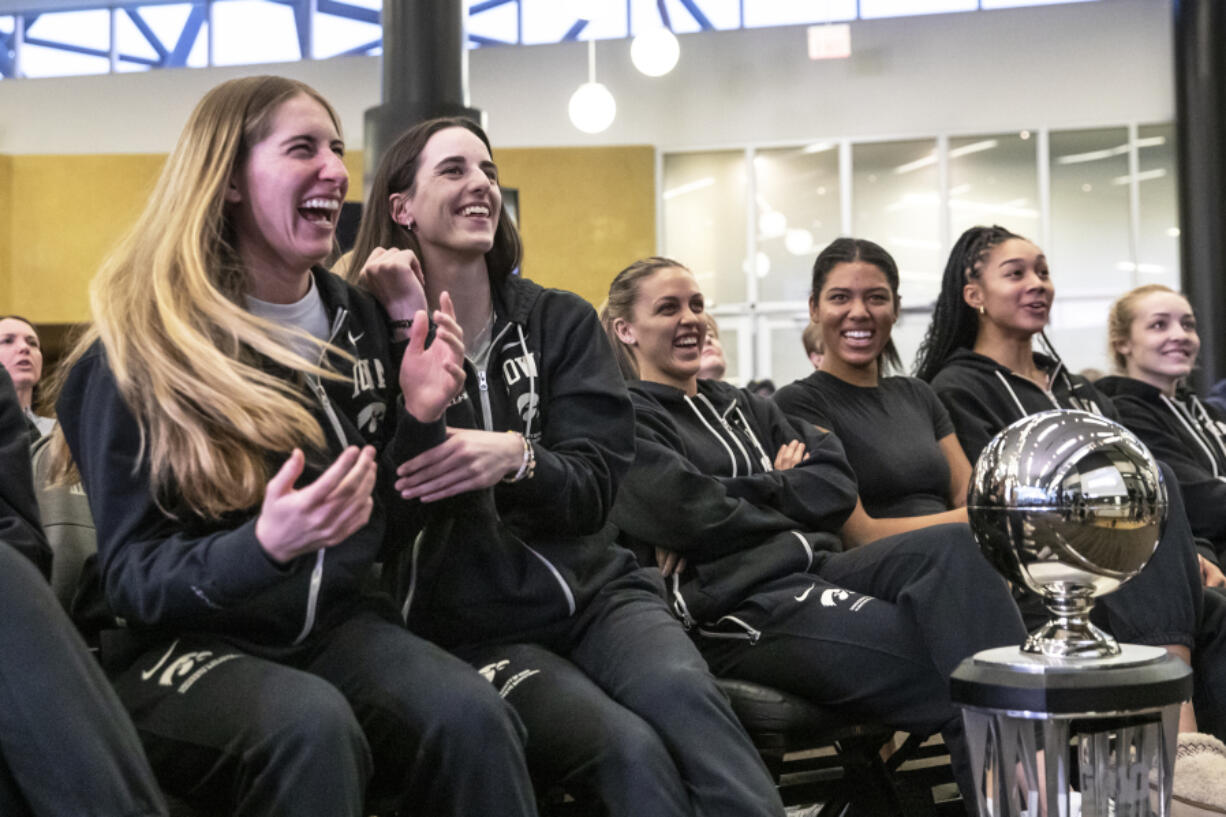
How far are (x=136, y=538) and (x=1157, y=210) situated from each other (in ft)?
34.5

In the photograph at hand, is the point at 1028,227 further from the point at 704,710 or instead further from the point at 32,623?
the point at 32,623

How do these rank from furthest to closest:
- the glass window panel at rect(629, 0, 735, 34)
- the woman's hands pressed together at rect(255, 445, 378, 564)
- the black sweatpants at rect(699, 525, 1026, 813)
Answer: the glass window panel at rect(629, 0, 735, 34) → the black sweatpants at rect(699, 525, 1026, 813) → the woman's hands pressed together at rect(255, 445, 378, 564)

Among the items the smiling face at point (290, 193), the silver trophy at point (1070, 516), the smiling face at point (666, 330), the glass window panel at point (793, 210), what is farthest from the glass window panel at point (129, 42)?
the silver trophy at point (1070, 516)

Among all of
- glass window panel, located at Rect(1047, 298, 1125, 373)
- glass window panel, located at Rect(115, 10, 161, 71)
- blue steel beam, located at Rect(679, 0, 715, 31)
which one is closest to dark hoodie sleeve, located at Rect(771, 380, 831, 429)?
glass window panel, located at Rect(1047, 298, 1125, 373)

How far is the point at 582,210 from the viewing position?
11070 millimetres

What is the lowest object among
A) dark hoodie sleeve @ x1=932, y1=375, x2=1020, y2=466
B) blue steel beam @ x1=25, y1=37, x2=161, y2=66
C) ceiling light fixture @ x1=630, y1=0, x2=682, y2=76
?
dark hoodie sleeve @ x1=932, y1=375, x2=1020, y2=466

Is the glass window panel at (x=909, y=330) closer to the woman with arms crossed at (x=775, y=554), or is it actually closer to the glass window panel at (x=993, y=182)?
the glass window panel at (x=993, y=182)

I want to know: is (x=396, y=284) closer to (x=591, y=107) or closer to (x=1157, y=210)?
(x=591, y=107)

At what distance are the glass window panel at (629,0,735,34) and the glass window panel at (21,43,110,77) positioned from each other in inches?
201

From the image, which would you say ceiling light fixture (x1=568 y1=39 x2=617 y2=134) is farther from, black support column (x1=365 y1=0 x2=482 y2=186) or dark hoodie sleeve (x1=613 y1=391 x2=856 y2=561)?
dark hoodie sleeve (x1=613 y1=391 x2=856 y2=561)

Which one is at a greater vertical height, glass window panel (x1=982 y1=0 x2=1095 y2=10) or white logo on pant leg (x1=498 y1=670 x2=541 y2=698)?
glass window panel (x1=982 y1=0 x2=1095 y2=10)

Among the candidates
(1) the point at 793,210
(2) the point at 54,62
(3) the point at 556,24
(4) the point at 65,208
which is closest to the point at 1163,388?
(1) the point at 793,210

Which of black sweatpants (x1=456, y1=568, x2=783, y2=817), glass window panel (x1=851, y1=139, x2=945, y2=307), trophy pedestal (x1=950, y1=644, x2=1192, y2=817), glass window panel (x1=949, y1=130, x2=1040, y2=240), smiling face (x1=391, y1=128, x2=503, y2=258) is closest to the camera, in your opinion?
trophy pedestal (x1=950, y1=644, x2=1192, y2=817)

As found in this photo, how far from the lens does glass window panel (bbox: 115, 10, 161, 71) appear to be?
39.8 feet
